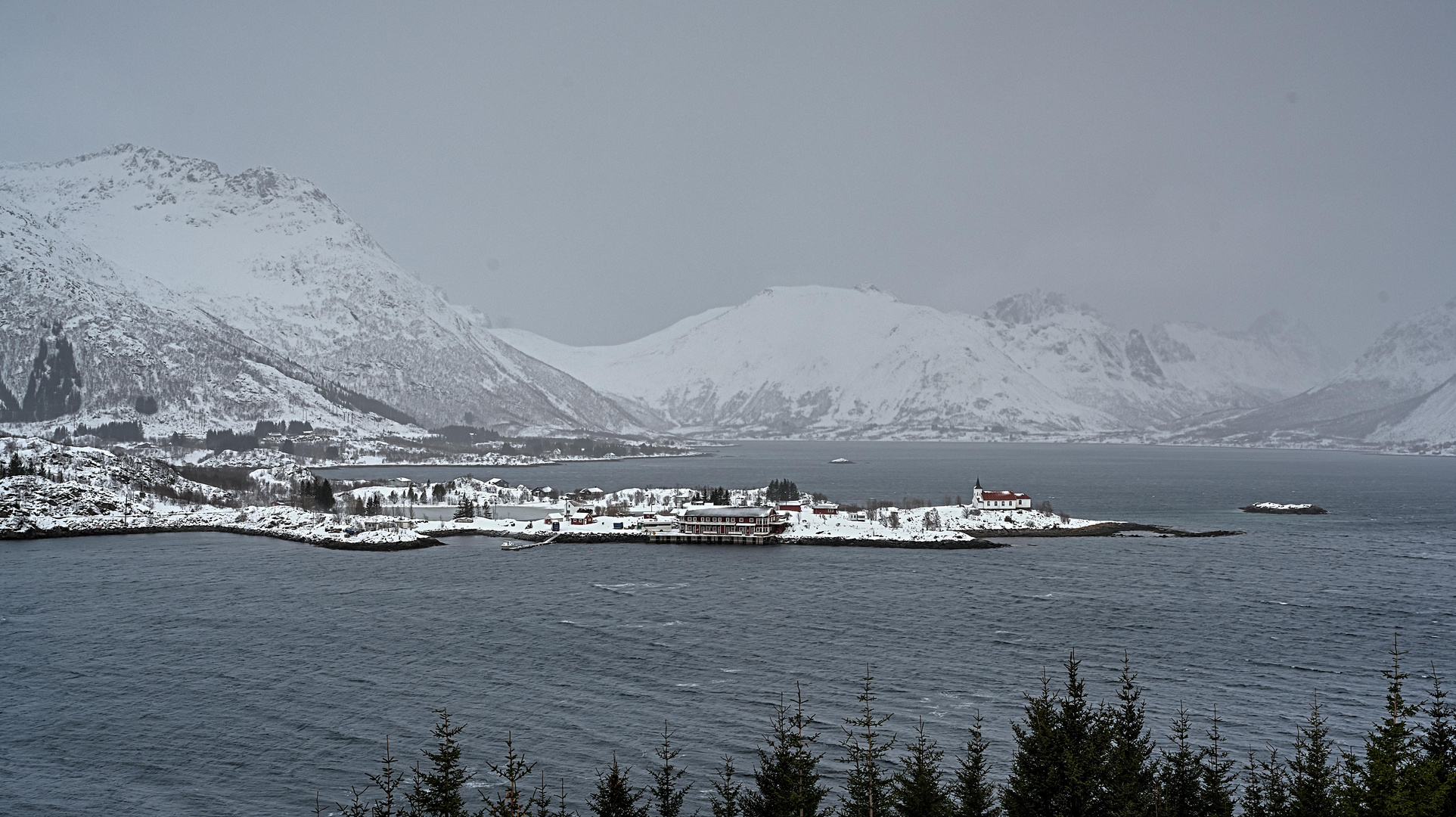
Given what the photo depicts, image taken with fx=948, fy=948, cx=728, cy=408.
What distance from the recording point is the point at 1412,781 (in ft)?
96.2

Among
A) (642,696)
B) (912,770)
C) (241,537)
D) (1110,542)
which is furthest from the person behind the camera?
(241,537)

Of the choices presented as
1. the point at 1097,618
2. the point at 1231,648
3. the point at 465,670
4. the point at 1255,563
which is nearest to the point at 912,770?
the point at 465,670

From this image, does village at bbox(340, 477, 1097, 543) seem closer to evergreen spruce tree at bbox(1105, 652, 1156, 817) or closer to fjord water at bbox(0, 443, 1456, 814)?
fjord water at bbox(0, 443, 1456, 814)

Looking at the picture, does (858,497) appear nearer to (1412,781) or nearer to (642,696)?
(642,696)

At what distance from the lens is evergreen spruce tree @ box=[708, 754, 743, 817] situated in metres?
30.0

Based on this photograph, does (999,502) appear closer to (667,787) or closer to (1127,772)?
(1127,772)

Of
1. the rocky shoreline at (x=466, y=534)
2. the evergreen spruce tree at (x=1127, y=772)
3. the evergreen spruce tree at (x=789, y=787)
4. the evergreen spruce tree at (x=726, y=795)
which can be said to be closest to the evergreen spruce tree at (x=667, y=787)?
the evergreen spruce tree at (x=726, y=795)

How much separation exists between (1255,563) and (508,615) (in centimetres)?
8031

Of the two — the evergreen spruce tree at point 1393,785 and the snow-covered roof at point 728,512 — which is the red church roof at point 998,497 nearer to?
the snow-covered roof at point 728,512

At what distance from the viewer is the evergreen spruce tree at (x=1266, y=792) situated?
108 ft

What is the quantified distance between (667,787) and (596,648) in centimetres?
3428

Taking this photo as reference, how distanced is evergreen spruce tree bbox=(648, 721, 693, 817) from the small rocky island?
14375 centimetres

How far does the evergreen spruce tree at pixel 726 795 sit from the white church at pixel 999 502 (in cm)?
11117

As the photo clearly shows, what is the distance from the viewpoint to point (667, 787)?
31.0 m
